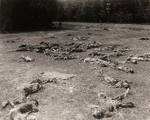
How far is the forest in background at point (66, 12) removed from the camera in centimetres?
2300

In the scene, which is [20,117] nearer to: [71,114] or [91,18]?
[71,114]

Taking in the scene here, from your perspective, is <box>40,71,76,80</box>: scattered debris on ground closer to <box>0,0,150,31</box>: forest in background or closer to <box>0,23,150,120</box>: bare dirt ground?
<box>0,23,150,120</box>: bare dirt ground

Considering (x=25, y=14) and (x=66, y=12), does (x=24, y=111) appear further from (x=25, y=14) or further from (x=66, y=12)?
(x=66, y=12)

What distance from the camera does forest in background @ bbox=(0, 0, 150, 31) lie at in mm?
23000

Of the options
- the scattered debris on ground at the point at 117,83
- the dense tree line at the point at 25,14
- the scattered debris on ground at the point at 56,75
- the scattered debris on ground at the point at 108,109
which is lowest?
the scattered debris on ground at the point at 108,109

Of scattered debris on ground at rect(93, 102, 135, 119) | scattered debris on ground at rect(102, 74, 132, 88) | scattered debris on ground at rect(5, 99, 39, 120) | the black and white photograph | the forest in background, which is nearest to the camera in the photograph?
scattered debris on ground at rect(5, 99, 39, 120)

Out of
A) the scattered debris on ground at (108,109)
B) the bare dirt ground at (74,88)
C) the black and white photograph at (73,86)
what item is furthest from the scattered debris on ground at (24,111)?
the scattered debris on ground at (108,109)

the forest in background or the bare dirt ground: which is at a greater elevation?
the forest in background

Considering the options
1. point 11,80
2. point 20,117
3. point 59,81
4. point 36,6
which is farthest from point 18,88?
point 36,6

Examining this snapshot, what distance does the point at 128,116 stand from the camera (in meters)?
4.51

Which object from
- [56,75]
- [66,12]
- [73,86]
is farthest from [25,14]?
[73,86]

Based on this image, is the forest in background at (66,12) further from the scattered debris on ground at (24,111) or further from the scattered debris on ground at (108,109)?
the scattered debris on ground at (108,109)

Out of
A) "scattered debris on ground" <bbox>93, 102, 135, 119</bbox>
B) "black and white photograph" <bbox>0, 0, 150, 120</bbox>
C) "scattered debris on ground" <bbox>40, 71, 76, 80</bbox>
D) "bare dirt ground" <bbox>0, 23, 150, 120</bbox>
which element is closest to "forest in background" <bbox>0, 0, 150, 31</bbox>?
"black and white photograph" <bbox>0, 0, 150, 120</bbox>

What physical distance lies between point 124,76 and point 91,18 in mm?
31873
